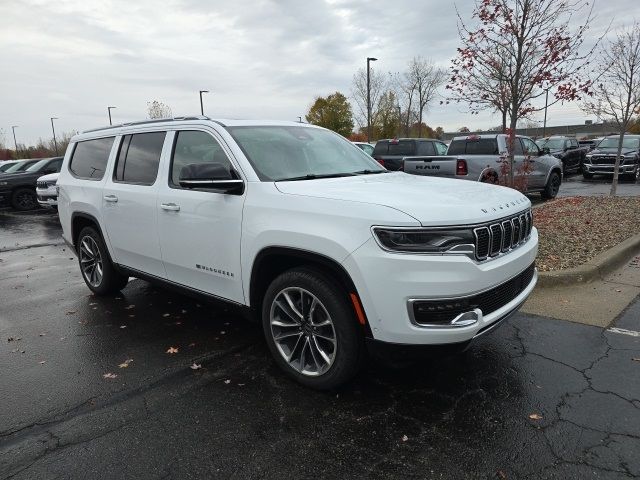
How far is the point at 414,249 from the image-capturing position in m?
2.70

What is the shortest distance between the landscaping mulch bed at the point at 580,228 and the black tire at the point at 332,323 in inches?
134

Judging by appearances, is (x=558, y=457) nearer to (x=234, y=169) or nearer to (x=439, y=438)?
(x=439, y=438)

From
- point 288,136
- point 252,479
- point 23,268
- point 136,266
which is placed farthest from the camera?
point 23,268

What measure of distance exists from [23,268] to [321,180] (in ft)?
21.1

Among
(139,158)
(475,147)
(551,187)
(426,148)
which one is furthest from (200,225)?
(426,148)

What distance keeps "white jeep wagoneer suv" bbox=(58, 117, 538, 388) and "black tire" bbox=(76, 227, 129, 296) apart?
50 cm

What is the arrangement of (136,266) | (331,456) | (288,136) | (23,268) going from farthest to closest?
1. (23,268)
2. (136,266)
3. (288,136)
4. (331,456)

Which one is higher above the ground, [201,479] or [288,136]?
Answer: [288,136]

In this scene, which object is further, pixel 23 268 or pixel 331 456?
pixel 23 268

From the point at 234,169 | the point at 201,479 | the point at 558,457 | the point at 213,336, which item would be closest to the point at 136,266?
the point at 213,336

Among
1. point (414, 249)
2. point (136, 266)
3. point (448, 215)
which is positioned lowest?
point (136, 266)

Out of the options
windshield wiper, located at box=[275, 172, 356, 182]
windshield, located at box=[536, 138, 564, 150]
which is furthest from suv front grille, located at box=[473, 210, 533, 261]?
windshield, located at box=[536, 138, 564, 150]

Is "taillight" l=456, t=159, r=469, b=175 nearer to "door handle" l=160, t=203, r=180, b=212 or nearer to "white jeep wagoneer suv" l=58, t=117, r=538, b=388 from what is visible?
"white jeep wagoneer suv" l=58, t=117, r=538, b=388

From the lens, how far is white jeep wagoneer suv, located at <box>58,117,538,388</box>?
107 inches
